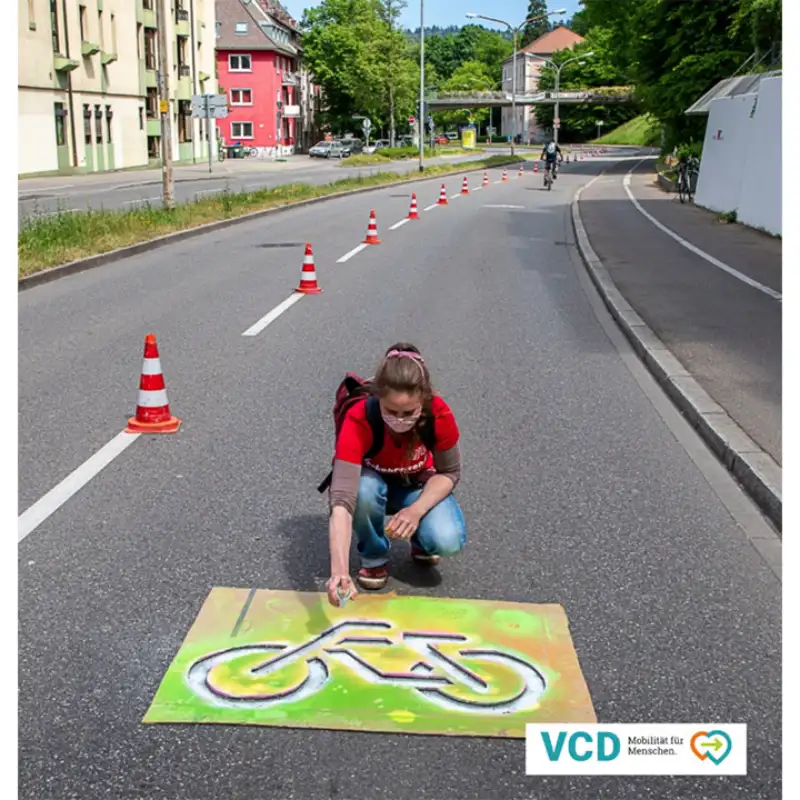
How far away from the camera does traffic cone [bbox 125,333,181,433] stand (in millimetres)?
7172

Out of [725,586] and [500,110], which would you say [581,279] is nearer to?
[725,586]

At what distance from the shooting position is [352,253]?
1867cm

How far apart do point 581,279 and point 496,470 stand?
32.0 feet

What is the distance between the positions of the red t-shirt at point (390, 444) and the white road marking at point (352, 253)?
42.2 ft

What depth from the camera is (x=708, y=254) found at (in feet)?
57.8

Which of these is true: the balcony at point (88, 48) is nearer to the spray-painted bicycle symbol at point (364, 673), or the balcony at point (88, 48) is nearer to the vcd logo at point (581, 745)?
the spray-painted bicycle symbol at point (364, 673)

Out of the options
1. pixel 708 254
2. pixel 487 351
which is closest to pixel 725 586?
pixel 487 351

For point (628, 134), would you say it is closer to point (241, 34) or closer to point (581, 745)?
point (241, 34)

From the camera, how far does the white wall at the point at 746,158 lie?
20406mm

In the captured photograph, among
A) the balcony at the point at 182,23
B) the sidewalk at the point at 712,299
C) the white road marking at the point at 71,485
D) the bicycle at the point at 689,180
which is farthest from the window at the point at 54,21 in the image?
the white road marking at the point at 71,485

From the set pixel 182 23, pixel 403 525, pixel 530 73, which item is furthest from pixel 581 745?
pixel 530 73

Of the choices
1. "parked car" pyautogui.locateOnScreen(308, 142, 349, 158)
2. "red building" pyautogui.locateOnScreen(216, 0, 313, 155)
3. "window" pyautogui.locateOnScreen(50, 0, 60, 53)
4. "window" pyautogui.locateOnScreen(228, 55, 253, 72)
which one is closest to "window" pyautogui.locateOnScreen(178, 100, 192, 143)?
"parked car" pyautogui.locateOnScreen(308, 142, 349, 158)

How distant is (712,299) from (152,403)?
25.8ft

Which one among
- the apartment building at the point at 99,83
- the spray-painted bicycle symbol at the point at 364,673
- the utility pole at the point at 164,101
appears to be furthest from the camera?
the apartment building at the point at 99,83
